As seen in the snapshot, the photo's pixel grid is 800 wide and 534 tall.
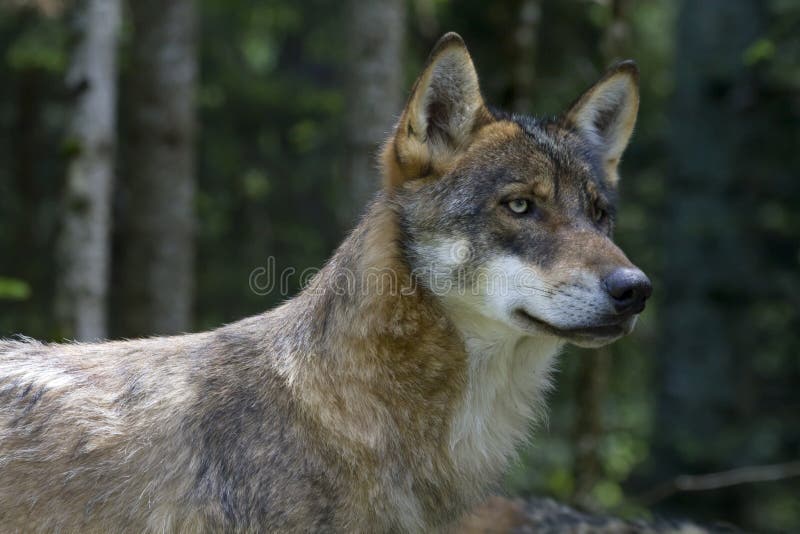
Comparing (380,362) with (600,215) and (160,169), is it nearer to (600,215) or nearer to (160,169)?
(600,215)

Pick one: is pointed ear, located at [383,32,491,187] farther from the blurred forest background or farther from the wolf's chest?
the blurred forest background

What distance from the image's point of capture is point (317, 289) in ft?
15.4

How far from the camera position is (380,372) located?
4.38 meters

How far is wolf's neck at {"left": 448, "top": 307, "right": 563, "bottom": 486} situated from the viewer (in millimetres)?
4480

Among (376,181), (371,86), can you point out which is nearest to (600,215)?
(376,181)

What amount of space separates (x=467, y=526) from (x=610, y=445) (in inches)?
370

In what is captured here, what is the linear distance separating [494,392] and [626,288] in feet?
2.83

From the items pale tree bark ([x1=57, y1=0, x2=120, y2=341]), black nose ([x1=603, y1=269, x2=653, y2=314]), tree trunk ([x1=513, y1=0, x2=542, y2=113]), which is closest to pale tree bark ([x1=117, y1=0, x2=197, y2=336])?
pale tree bark ([x1=57, y1=0, x2=120, y2=341])

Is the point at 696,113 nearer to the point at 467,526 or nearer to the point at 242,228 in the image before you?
the point at 242,228

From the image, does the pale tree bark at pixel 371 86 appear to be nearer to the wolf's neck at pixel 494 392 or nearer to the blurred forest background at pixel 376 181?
the blurred forest background at pixel 376 181

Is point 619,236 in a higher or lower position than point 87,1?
lower

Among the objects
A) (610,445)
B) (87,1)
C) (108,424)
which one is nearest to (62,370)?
(108,424)

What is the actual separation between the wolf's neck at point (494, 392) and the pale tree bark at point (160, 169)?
257 inches

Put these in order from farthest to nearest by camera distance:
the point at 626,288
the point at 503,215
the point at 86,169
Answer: the point at 86,169, the point at 503,215, the point at 626,288
